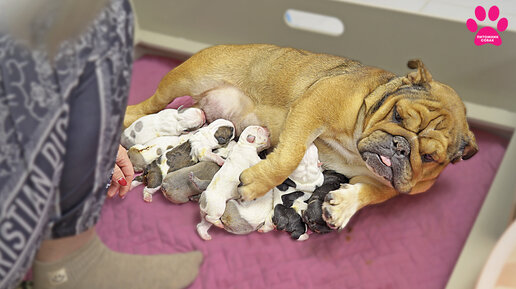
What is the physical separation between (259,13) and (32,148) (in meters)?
1.81

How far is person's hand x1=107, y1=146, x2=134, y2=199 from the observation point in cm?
180

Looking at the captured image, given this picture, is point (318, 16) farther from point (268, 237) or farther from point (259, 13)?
point (268, 237)

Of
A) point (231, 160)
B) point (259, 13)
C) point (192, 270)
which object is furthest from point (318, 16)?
point (192, 270)

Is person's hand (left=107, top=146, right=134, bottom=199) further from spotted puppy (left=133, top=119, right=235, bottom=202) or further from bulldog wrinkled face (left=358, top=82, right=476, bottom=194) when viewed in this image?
bulldog wrinkled face (left=358, top=82, right=476, bottom=194)

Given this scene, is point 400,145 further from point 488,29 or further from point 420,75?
point 488,29

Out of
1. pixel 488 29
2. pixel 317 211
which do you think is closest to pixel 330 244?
pixel 317 211

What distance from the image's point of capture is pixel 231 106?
2135 mm

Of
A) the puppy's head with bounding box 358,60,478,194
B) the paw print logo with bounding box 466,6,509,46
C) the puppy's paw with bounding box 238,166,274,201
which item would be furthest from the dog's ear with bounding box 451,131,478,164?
the puppy's paw with bounding box 238,166,274,201

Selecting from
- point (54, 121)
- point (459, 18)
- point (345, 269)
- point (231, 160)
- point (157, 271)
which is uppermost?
point (54, 121)

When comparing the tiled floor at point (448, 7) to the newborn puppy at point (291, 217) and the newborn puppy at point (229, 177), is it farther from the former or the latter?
the newborn puppy at point (291, 217)

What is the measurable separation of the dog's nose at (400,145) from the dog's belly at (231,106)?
2.16ft

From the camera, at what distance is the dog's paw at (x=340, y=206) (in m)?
1.72

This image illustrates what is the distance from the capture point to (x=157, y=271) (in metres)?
1.51

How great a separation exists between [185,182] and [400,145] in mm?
828
